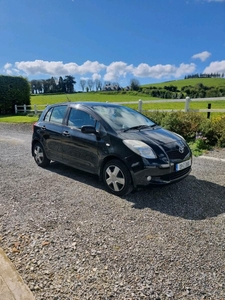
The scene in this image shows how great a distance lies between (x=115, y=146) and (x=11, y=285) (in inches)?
95.0

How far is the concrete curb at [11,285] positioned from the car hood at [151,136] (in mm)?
2431

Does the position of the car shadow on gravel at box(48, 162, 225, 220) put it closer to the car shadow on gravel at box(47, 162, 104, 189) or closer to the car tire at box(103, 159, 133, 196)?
the car shadow on gravel at box(47, 162, 104, 189)

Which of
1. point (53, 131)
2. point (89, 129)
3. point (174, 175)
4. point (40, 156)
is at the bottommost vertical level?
point (40, 156)

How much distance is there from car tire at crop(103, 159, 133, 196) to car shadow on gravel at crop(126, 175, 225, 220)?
194mm

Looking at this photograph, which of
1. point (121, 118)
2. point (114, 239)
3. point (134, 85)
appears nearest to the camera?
point (114, 239)

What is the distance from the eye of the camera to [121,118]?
4.47m

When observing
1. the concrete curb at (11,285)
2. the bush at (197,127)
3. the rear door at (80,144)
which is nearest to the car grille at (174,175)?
the rear door at (80,144)

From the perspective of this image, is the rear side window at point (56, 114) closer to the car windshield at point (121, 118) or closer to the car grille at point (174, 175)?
the car windshield at point (121, 118)

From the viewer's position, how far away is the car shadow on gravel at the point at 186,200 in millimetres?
3262

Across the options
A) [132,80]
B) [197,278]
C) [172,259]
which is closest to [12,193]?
[172,259]

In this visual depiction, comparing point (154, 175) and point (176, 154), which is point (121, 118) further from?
point (154, 175)

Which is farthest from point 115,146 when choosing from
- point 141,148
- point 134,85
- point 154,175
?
point 134,85

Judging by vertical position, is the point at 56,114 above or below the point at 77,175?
above

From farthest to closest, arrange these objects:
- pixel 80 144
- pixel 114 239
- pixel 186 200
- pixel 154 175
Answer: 1. pixel 80 144
2. pixel 186 200
3. pixel 154 175
4. pixel 114 239
